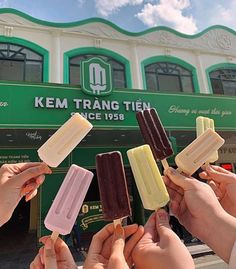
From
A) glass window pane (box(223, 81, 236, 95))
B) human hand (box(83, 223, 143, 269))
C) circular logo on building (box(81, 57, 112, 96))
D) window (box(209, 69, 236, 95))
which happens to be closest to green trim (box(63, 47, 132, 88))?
circular logo on building (box(81, 57, 112, 96))

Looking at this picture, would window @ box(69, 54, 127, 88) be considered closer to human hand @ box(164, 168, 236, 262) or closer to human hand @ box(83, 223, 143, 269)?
human hand @ box(164, 168, 236, 262)

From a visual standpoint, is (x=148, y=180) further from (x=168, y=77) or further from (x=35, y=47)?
(x=168, y=77)

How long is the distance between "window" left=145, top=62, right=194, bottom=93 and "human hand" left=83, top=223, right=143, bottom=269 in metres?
10.6

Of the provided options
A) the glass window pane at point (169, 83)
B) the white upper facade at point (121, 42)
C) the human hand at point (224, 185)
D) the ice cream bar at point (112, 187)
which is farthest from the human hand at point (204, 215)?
the glass window pane at point (169, 83)

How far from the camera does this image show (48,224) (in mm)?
1799

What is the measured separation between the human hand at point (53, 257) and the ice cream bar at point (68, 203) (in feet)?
0.36

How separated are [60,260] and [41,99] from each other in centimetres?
668

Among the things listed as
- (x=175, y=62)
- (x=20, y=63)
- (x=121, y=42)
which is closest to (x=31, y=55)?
(x=20, y=63)

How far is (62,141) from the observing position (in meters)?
2.25

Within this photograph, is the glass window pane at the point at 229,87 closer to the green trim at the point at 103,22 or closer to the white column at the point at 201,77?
the white column at the point at 201,77

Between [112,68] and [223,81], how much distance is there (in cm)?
647

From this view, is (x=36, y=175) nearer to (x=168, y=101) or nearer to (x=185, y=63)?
(x=168, y=101)

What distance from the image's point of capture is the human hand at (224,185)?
2.51 m

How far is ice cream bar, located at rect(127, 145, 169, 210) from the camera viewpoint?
204 centimetres
